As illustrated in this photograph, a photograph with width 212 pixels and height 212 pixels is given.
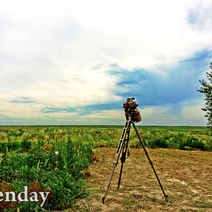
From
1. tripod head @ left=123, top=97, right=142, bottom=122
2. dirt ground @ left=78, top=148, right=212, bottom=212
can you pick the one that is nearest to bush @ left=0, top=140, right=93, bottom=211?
dirt ground @ left=78, top=148, right=212, bottom=212

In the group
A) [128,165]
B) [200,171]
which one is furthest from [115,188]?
[200,171]

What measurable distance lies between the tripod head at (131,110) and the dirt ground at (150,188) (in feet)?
5.49

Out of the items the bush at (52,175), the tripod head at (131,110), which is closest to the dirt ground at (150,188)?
the bush at (52,175)

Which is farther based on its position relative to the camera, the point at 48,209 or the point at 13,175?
the point at 13,175

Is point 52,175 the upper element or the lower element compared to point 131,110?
lower

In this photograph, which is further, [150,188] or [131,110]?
[150,188]

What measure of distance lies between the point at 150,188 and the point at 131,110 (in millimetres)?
Answer: 2137

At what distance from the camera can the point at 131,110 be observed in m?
6.77

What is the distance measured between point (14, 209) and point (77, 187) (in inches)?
65.4

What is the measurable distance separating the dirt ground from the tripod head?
65.8 inches

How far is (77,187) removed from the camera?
6781mm

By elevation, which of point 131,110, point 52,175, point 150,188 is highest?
point 131,110

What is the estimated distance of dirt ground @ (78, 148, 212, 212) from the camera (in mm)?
6242

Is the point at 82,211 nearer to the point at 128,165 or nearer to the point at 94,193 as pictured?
the point at 94,193
